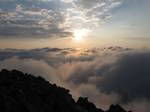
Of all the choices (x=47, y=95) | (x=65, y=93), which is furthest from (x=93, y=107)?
(x=47, y=95)

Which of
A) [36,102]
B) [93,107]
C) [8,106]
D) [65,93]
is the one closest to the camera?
[8,106]

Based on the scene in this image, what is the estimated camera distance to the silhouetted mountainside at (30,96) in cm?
5953

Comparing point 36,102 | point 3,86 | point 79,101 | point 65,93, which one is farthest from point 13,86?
point 79,101

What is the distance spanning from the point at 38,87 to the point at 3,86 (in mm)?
7628

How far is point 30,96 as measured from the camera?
64500 mm

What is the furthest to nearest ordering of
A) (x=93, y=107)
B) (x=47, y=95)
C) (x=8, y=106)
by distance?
(x=93, y=107)
(x=47, y=95)
(x=8, y=106)

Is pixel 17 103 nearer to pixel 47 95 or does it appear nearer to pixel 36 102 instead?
pixel 36 102

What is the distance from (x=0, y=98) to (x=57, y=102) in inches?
537

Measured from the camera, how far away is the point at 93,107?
79062 millimetres

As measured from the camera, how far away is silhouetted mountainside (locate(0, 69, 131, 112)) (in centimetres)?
5953

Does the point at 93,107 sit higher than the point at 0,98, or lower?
lower

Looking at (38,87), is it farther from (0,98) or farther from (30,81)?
(0,98)

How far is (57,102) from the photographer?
2670 inches

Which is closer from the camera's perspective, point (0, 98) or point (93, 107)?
point (0, 98)
